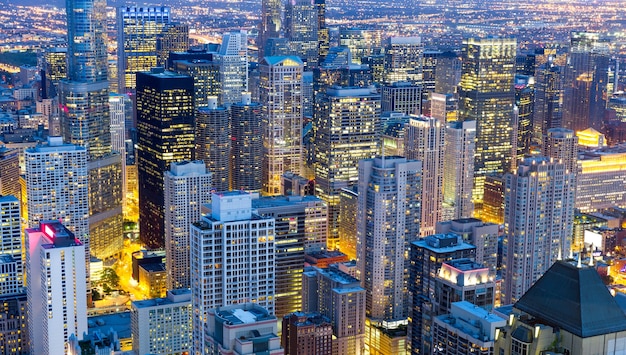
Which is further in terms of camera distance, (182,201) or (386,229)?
(182,201)

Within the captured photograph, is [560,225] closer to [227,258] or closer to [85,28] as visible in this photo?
[227,258]

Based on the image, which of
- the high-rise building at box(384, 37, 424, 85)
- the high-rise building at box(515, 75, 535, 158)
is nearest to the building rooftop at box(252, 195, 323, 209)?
the high-rise building at box(515, 75, 535, 158)

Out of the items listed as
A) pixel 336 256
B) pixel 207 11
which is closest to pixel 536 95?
pixel 207 11

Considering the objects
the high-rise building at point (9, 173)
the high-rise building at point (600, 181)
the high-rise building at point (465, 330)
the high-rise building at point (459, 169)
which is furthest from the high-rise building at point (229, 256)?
the high-rise building at point (600, 181)

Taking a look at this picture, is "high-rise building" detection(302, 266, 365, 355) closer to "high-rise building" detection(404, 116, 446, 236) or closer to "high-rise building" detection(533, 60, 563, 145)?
"high-rise building" detection(404, 116, 446, 236)

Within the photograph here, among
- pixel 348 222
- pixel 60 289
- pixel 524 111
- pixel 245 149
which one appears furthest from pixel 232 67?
pixel 60 289

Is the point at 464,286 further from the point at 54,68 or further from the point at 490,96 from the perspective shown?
the point at 54,68
